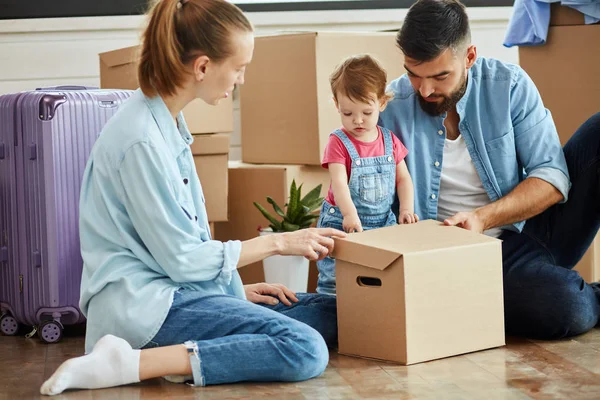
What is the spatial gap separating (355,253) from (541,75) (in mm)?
1166

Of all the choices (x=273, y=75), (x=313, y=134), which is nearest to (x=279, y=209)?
(x=313, y=134)

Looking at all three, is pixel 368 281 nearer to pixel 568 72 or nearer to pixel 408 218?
pixel 408 218

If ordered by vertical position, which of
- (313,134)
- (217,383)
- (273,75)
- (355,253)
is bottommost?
(217,383)

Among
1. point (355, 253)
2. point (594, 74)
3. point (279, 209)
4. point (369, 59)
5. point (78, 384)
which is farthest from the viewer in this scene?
point (279, 209)

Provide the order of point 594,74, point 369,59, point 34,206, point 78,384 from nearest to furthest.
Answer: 1. point 78,384
2. point 369,59
3. point 34,206
4. point 594,74

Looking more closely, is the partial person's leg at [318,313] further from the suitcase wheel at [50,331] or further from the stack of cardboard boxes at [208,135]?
the stack of cardboard boxes at [208,135]

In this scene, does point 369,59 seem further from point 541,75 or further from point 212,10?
point 541,75

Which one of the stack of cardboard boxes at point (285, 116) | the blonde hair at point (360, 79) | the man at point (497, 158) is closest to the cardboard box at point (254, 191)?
the stack of cardboard boxes at point (285, 116)

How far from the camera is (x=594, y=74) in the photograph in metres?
2.70

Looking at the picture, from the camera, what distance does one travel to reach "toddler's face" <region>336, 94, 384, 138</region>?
224cm

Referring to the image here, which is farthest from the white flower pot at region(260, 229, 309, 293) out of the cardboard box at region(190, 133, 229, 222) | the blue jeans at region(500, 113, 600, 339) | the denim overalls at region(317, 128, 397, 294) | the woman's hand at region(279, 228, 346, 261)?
the woman's hand at region(279, 228, 346, 261)

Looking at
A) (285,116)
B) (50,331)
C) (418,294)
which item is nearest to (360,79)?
(418,294)

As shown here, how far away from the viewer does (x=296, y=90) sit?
2959 millimetres

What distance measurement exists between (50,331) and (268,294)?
625mm
